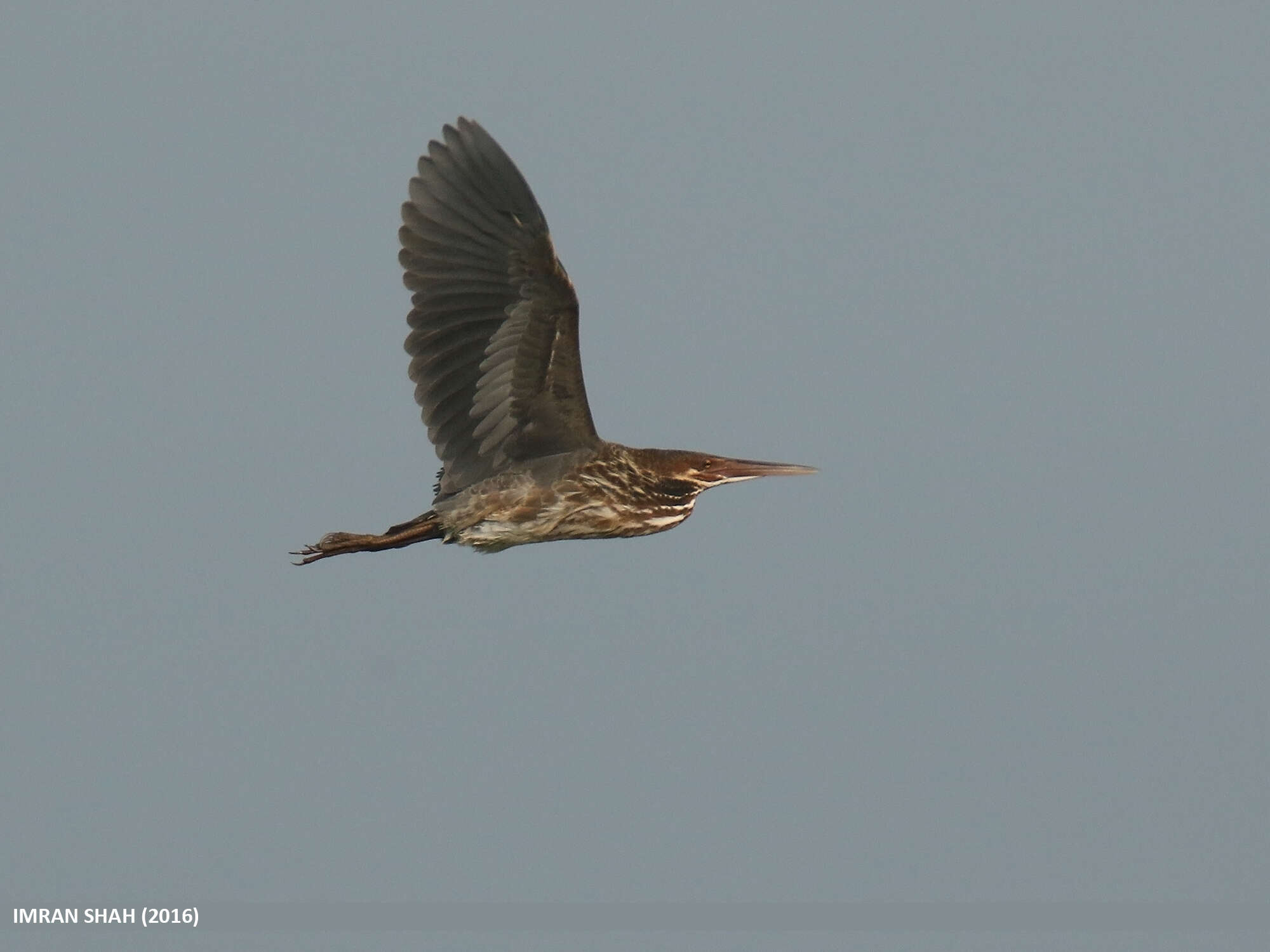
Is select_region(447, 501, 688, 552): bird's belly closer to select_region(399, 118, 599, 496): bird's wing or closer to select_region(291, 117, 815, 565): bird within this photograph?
select_region(291, 117, 815, 565): bird

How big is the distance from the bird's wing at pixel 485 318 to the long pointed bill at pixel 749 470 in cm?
89

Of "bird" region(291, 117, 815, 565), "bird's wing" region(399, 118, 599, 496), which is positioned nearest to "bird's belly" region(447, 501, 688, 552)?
"bird" region(291, 117, 815, 565)

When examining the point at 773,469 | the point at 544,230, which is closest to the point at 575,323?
the point at 544,230

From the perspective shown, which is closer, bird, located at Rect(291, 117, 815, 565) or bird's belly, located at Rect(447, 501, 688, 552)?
bird, located at Rect(291, 117, 815, 565)

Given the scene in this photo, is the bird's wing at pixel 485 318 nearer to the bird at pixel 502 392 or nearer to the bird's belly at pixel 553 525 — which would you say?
the bird at pixel 502 392

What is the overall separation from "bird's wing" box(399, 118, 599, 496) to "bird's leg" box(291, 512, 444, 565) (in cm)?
30

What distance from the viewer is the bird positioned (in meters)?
17.0

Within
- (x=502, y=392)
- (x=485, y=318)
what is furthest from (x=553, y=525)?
(x=485, y=318)

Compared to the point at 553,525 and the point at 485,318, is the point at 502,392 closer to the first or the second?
the point at 485,318

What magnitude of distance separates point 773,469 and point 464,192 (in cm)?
274

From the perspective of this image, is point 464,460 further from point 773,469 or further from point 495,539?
point 773,469

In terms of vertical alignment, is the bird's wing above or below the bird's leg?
above

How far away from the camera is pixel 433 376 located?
1742 cm

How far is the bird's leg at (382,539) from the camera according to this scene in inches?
699
